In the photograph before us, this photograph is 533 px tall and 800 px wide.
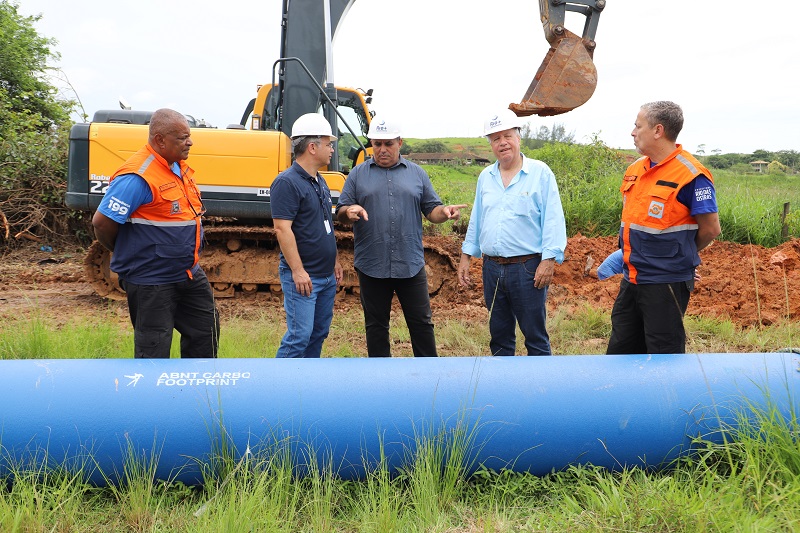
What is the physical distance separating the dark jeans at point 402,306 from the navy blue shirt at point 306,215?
0.36m

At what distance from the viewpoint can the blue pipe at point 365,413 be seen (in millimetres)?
2975

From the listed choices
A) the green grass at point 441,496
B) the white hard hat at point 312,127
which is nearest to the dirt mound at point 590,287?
the white hard hat at point 312,127

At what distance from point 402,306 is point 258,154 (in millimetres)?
3275

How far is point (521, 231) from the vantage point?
4086 millimetres

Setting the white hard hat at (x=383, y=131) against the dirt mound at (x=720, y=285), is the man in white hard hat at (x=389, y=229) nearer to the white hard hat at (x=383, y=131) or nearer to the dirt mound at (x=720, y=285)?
the white hard hat at (x=383, y=131)

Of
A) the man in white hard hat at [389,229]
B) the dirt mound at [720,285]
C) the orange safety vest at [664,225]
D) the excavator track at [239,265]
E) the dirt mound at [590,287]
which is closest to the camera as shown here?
the orange safety vest at [664,225]

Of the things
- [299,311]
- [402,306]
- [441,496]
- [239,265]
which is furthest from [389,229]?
[239,265]

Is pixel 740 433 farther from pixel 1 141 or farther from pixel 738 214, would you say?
pixel 1 141

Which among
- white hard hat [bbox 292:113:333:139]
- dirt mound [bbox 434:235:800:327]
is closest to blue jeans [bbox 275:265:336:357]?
white hard hat [bbox 292:113:333:139]

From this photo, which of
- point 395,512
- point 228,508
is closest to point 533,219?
point 395,512

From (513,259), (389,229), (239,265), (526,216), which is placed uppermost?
(526,216)

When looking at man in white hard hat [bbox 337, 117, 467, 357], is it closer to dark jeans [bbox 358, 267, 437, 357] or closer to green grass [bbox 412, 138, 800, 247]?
dark jeans [bbox 358, 267, 437, 357]

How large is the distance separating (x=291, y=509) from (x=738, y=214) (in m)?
10.8

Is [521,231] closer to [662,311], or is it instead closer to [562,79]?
[662,311]
